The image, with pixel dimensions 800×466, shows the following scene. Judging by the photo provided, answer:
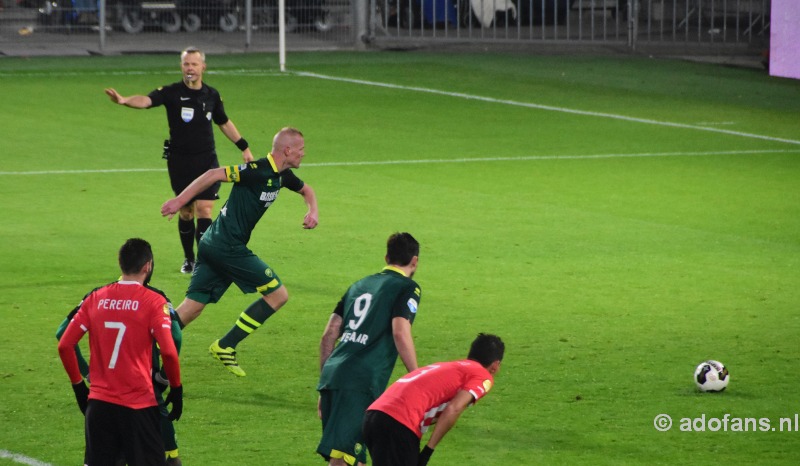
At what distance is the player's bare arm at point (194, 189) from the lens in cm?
990

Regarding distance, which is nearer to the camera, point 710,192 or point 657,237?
point 657,237

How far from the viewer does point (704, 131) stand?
24906 mm

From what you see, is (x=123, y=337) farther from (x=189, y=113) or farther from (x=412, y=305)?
(x=189, y=113)

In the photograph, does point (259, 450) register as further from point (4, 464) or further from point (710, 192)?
point (710, 192)

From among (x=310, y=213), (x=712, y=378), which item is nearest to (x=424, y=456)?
(x=712, y=378)

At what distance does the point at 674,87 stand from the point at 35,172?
52.0 feet

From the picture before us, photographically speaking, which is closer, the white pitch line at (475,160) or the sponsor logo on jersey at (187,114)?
the sponsor logo on jersey at (187,114)

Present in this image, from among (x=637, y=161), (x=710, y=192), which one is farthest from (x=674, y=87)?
(x=710, y=192)

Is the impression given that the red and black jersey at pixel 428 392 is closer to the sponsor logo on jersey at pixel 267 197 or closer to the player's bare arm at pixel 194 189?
the player's bare arm at pixel 194 189

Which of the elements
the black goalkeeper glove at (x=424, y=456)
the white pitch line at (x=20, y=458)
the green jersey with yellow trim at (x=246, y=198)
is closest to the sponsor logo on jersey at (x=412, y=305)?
the black goalkeeper glove at (x=424, y=456)

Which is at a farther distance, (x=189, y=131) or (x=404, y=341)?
(x=189, y=131)

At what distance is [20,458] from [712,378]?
4.74 meters

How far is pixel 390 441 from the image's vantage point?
7176 mm

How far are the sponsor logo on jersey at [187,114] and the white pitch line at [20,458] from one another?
19.8ft
